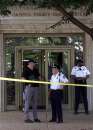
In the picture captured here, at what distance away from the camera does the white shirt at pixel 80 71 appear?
16297mm

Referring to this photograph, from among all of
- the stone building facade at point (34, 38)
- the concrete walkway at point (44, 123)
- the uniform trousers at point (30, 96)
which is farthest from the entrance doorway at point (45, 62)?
Result: the uniform trousers at point (30, 96)

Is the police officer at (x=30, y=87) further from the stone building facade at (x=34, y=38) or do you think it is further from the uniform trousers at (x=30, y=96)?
the stone building facade at (x=34, y=38)

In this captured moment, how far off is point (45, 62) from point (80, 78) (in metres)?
1.92

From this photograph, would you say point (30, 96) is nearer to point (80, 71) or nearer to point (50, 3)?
point (80, 71)

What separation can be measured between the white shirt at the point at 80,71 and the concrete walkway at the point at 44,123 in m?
1.43

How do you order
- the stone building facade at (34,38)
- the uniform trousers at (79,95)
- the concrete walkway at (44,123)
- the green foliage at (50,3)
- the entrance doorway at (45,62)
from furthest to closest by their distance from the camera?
the entrance doorway at (45,62), the stone building facade at (34,38), the uniform trousers at (79,95), the concrete walkway at (44,123), the green foliage at (50,3)

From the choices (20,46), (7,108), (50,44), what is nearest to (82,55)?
(50,44)

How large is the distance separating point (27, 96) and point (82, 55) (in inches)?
166

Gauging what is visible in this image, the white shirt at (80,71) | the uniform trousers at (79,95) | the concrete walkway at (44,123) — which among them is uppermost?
the white shirt at (80,71)

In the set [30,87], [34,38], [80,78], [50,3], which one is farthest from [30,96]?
[50,3]

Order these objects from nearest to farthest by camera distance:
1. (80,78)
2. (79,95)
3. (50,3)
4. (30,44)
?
(50,3), (80,78), (79,95), (30,44)

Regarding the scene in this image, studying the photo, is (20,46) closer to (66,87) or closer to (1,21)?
(1,21)

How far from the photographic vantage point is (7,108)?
17.6 meters

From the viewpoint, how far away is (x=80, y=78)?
16.3 metres
